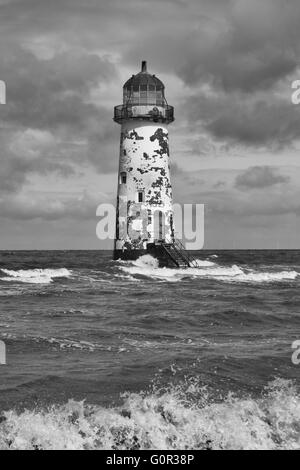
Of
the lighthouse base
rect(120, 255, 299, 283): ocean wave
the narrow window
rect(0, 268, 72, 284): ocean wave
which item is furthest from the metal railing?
rect(0, 268, 72, 284): ocean wave

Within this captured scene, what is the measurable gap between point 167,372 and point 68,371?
177 centimetres

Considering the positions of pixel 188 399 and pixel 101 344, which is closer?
pixel 188 399

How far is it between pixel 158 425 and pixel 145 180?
102ft

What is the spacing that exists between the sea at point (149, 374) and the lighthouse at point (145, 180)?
1649 centimetres

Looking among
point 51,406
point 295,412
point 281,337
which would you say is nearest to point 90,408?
point 51,406

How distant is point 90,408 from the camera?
32.8 ft

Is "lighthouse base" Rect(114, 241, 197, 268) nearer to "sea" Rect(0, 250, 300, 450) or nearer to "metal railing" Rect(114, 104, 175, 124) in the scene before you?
"metal railing" Rect(114, 104, 175, 124)

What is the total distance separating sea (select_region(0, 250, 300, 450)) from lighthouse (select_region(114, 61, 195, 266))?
16.5 metres

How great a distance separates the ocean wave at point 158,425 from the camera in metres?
9.06

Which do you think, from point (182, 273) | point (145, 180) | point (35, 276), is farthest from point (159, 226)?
point (35, 276)

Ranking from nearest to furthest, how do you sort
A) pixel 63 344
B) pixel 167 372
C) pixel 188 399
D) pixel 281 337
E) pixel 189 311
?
pixel 188 399
pixel 167 372
pixel 63 344
pixel 281 337
pixel 189 311

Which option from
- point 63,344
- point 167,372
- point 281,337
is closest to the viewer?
point 167,372

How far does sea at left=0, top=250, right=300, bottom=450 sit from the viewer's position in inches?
367
